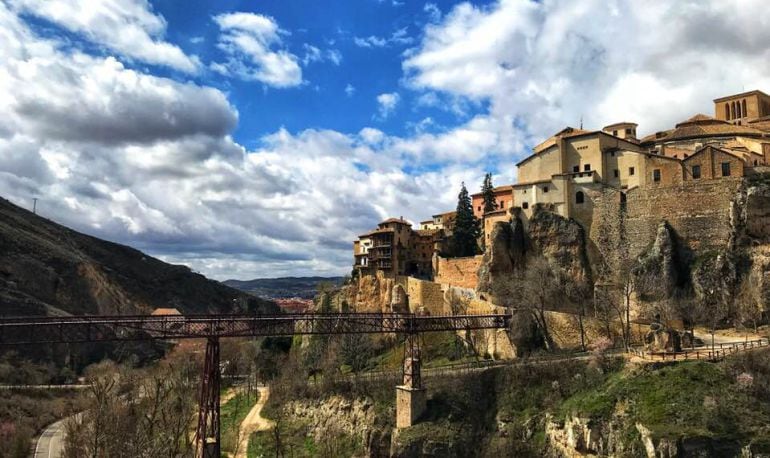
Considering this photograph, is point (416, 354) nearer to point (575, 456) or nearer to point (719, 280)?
point (575, 456)

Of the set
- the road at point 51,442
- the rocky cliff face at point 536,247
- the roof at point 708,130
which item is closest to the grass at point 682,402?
the rocky cliff face at point 536,247

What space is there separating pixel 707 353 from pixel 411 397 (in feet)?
61.6

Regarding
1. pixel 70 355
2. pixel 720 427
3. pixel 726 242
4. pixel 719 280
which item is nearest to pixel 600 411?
pixel 720 427

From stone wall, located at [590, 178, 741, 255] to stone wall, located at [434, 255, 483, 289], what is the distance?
52.0 ft

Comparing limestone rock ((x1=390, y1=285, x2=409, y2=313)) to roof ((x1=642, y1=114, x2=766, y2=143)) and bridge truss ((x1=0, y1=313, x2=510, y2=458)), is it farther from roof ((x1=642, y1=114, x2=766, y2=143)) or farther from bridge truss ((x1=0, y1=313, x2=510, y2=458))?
roof ((x1=642, y1=114, x2=766, y2=143))

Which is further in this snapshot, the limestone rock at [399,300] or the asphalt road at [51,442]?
the limestone rock at [399,300]

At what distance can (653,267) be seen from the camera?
4775 centimetres

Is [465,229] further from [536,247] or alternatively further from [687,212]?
[687,212]

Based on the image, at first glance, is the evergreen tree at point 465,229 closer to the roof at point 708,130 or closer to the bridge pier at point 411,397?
the roof at point 708,130

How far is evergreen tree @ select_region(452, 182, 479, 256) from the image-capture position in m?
70.2

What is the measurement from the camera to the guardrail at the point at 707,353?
33.0m

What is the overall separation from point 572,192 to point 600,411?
29.4 m

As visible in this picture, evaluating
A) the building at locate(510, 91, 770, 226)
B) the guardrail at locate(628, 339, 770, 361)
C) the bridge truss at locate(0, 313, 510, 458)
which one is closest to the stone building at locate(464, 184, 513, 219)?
the building at locate(510, 91, 770, 226)

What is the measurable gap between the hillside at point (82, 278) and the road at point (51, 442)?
→ 101 ft
